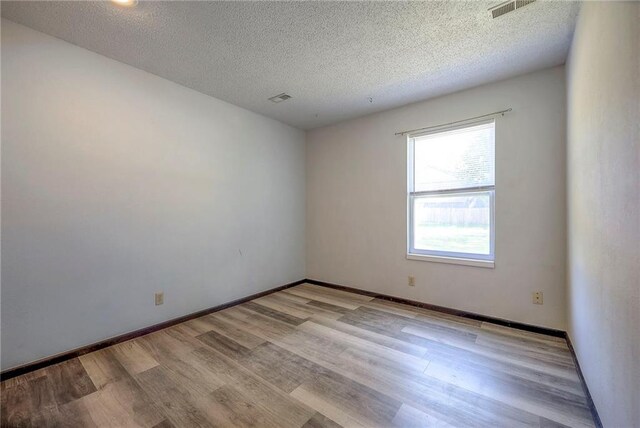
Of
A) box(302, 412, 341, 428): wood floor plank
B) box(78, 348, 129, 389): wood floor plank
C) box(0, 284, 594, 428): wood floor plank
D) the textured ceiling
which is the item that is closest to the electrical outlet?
box(0, 284, 594, 428): wood floor plank

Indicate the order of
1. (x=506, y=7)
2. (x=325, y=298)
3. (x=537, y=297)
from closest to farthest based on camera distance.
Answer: (x=506, y=7)
(x=537, y=297)
(x=325, y=298)

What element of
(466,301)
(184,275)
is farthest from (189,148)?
(466,301)

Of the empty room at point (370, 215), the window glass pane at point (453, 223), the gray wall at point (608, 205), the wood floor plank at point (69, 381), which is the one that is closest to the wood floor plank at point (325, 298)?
the empty room at point (370, 215)

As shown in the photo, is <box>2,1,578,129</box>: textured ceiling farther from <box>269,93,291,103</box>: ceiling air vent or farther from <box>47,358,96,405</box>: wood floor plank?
<box>47,358,96,405</box>: wood floor plank

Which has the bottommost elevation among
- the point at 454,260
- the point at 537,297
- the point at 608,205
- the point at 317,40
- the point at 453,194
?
the point at 537,297

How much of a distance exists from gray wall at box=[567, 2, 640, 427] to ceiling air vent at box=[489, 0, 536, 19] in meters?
0.34

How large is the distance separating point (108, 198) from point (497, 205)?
3718mm

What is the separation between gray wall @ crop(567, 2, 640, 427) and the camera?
1.00m

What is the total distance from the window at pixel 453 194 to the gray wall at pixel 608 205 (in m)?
0.88

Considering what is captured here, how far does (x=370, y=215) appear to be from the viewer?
365 centimetres

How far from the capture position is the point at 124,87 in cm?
240

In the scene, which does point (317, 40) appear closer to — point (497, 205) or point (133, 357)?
point (497, 205)

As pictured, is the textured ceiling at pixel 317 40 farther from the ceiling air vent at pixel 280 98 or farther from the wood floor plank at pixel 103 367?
the wood floor plank at pixel 103 367

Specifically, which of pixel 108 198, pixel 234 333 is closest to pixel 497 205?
pixel 234 333
